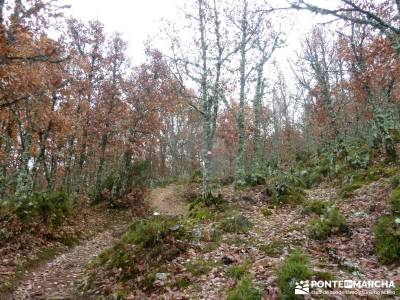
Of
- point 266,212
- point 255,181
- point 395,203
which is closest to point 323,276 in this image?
point 395,203

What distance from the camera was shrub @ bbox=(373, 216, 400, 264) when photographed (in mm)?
6949

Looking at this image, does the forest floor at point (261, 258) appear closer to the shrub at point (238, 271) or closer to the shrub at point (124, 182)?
the shrub at point (238, 271)

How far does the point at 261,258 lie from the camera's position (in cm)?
825

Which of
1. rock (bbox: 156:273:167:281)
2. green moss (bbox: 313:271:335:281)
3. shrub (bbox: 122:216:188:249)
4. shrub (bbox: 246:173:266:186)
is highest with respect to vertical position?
shrub (bbox: 246:173:266:186)

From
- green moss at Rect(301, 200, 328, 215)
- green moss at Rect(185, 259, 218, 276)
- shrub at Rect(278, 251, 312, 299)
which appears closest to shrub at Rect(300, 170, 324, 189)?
green moss at Rect(301, 200, 328, 215)

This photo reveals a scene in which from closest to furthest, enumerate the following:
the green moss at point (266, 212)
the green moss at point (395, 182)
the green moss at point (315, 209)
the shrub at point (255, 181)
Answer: the green moss at point (395, 182)
the green moss at point (315, 209)
the green moss at point (266, 212)
the shrub at point (255, 181)

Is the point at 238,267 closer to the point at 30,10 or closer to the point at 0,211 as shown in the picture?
the point at 30,10

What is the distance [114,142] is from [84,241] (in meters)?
9.57

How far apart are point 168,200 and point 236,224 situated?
13.9 m

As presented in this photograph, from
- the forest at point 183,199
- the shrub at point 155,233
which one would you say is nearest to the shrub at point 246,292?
the forest at point 183,199

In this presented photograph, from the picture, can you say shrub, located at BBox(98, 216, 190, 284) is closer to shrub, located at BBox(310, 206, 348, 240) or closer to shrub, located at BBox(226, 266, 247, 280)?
shrub, located at BBox(226, 266, 247, 280)

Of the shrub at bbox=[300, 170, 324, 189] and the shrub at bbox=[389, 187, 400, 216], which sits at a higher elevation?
the shrub at bbox=[300, 170, 324, 189]

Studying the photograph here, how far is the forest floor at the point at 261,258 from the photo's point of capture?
23.1ft

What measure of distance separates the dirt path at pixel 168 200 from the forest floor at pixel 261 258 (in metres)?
8.81
